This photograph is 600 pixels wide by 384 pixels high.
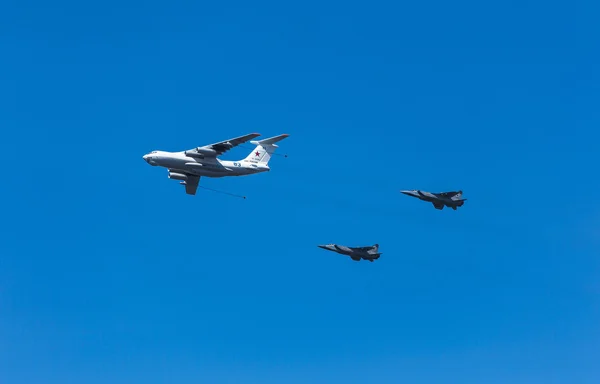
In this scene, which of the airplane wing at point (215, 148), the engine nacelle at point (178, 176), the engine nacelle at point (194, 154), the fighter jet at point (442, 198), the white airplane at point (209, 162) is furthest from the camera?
the engine nacelle at point (178, 176)

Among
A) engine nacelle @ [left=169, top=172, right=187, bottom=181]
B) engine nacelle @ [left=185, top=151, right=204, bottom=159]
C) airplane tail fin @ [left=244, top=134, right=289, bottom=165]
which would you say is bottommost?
engine nacelle @ [left=185, top=151, right=204, bottom=159]

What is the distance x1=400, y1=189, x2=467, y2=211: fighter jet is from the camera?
226ft

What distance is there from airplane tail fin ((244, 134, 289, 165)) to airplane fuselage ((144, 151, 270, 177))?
1.51 m

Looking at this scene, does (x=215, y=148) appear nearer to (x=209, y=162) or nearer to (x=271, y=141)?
(x=209, y=162)

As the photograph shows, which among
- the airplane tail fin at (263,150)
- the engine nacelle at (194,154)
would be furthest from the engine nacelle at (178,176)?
the airplane tail fin at (263,150)

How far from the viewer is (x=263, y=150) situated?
7425cm

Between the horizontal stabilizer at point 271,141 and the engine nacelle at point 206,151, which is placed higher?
the horizontal stabilizer at point 271,141

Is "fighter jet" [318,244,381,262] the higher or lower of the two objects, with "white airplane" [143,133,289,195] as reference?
lower

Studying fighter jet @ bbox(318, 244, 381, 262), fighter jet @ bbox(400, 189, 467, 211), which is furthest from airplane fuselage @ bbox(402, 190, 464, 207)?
fighter jet @ bbox(318, 244, 381, 262)

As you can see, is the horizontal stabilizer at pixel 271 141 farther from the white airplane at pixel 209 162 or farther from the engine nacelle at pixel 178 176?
the engine nacelle at pixel 178 176

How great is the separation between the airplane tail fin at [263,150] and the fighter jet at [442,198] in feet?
39.4

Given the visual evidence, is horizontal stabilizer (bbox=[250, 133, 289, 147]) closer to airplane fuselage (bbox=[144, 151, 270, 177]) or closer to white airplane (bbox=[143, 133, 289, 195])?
white airplane (bbox=[143, 133, 289, 195])

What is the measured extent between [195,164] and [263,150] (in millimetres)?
5957

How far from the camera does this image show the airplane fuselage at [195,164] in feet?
235
